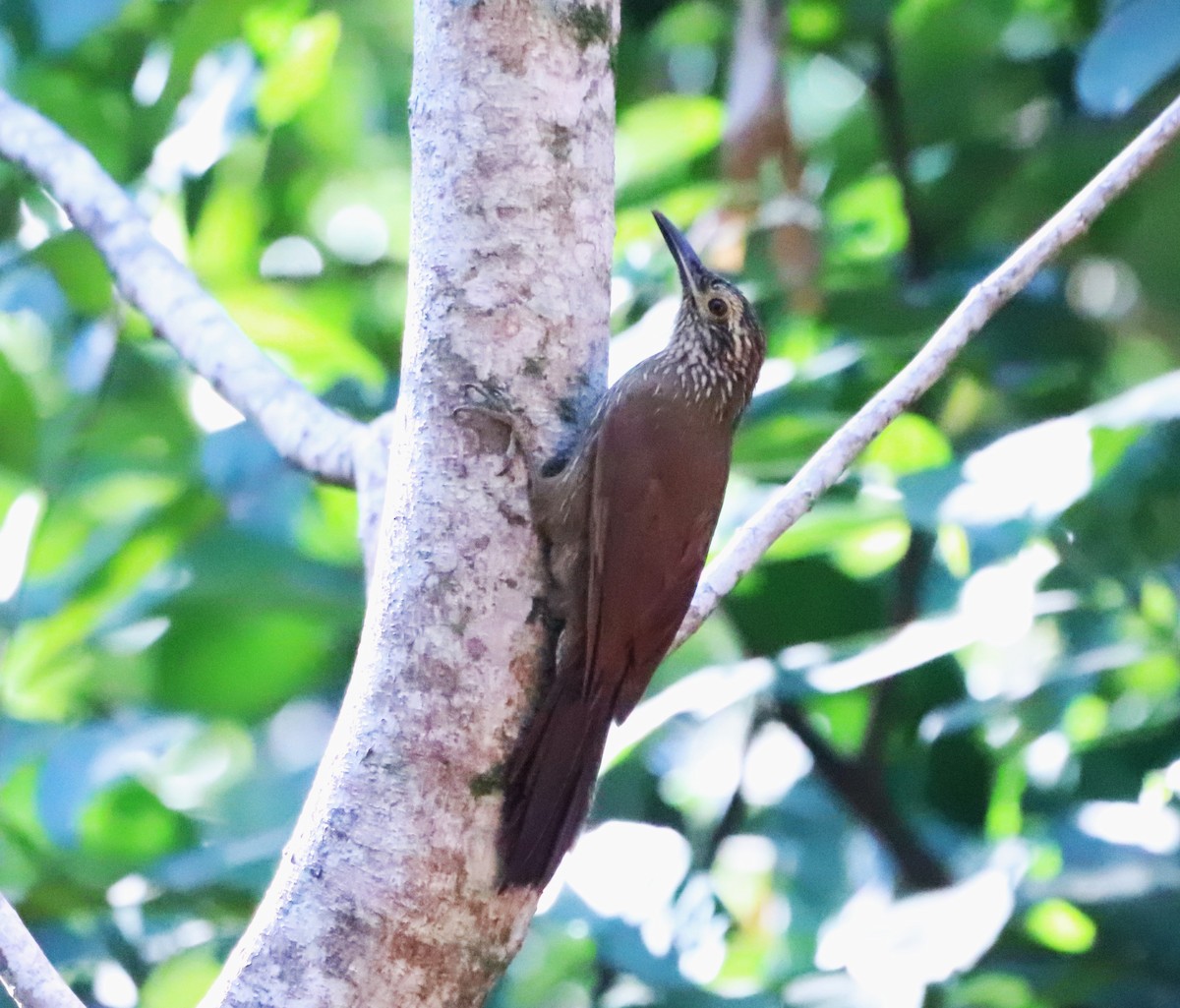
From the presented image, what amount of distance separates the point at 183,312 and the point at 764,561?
1.23 meters

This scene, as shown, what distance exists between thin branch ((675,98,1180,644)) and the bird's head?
0.75m

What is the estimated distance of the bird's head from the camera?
273 centimetres

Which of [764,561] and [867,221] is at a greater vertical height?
[867,221]

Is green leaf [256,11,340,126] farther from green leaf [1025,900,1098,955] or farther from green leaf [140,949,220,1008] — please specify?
green leaf [1025,900,1098,955]

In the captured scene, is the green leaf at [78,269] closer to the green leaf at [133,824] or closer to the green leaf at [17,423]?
the green leaf at [17,423]

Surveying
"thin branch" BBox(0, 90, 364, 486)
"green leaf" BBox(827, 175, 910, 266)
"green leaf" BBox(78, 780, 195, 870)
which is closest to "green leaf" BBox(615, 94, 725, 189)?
"green leaf" BBox(827, 175, 910, 266)

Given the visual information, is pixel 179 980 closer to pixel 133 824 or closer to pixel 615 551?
pixel 133 824

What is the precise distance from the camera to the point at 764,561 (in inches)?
116

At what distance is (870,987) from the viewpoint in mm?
2297

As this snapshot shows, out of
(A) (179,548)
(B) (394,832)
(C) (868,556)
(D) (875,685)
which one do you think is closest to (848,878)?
(D) (875,685)

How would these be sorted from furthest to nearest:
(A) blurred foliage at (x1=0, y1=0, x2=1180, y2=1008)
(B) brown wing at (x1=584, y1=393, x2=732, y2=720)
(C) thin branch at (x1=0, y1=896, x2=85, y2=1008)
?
1. (A) blurred foliage at (x1=0, y1=0, x2=1180, y2=1008)
2. (B) brown wing at (x1=584, y1=393, x2=732, y2=720)
3. (C) thin branch at (x1=0, y1=896, x2=85, y2=1008)

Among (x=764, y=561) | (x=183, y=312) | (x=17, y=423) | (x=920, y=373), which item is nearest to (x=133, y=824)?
(x=17, y=423)

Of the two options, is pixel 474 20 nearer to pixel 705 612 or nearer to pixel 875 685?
pixel 705 612

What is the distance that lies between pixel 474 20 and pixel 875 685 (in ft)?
5.60
